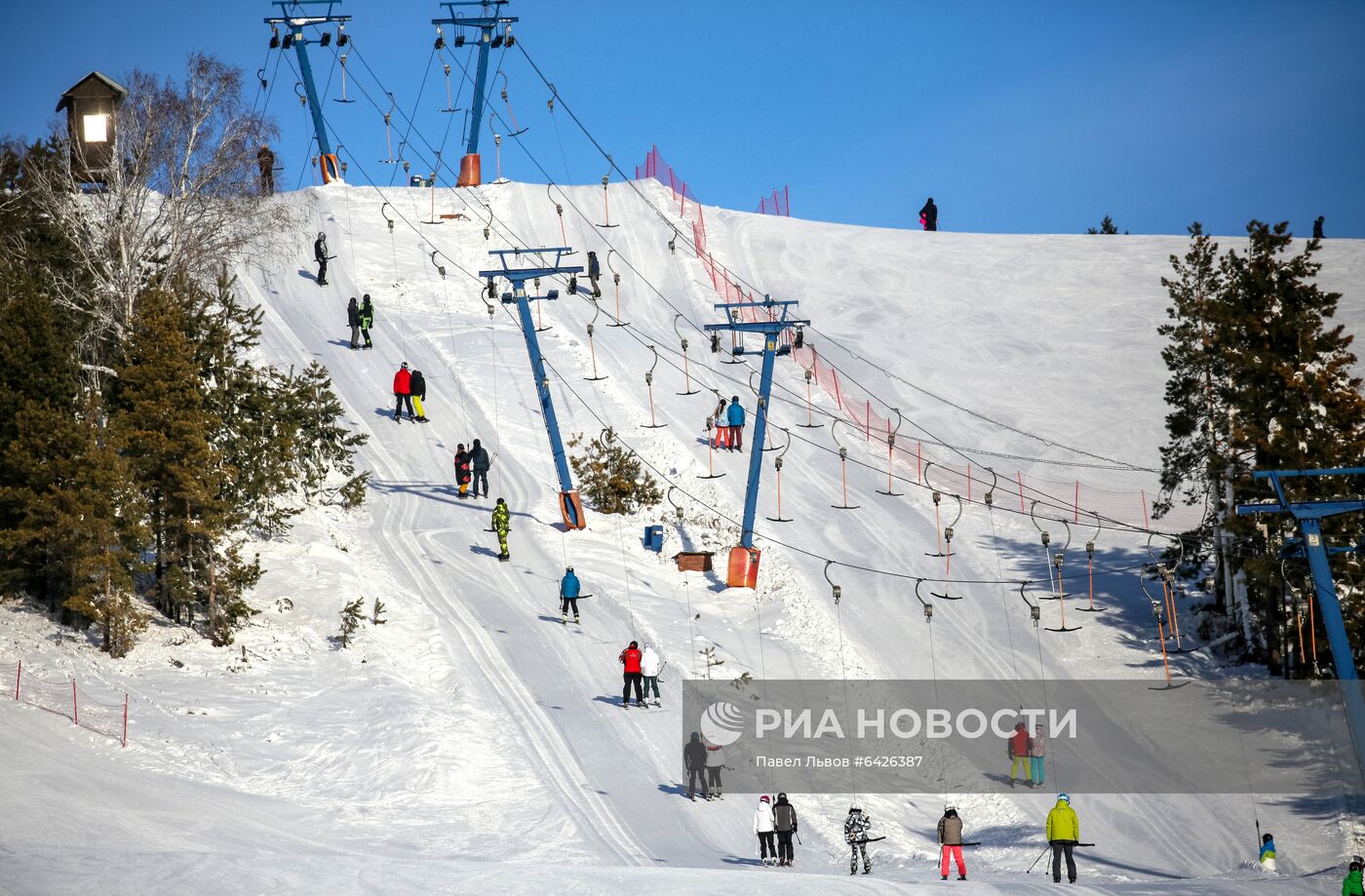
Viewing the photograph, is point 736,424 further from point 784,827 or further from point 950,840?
point 950,840

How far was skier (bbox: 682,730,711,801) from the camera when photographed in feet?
69.6

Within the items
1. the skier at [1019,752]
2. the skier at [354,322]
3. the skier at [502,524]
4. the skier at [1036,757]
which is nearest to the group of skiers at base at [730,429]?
the skier at [502,524]

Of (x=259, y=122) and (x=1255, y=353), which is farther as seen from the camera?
(x=259, y=122)

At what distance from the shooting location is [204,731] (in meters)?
21.5

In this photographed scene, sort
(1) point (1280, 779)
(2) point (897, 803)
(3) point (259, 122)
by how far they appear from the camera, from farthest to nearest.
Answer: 1. (3) point (259, 122)
2. (1) point (1280, 779)
3. (2) point (897, 803)

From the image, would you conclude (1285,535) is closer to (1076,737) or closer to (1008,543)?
(1076,737)

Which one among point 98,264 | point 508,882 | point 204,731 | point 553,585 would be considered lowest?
point 508,882

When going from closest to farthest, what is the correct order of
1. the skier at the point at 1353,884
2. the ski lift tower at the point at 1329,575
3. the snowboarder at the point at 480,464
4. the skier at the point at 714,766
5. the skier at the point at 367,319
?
the skier at the point at 1353,884 → the skier at the point at 714,766 → the ski lift tower at the point at 1329,575 → the snowboarder at the point at 480,464 → the skier at the point at 367,319

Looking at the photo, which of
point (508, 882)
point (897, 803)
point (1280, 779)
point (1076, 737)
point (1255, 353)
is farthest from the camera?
point (1255, 353)

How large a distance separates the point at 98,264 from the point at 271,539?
281 inches

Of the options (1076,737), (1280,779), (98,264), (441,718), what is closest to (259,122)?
(98,264)

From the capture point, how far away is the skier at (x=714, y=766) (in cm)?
2119

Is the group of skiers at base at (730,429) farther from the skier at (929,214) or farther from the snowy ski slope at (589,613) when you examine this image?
the skier at (929,214)

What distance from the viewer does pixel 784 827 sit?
18.8 meters
